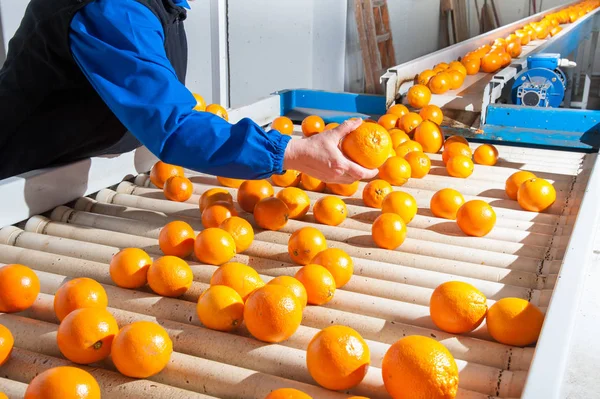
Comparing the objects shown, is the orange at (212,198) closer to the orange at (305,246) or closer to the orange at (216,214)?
the orange at (216,214)

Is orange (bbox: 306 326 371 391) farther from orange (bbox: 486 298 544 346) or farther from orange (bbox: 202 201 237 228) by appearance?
orange (bbox: 202 201 237 228)

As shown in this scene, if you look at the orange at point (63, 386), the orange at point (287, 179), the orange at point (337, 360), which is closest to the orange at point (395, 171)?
the orange at point (287, 179)

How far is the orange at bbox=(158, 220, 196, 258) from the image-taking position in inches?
69.3

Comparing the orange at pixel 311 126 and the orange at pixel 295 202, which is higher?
the orange at pixel 311 126

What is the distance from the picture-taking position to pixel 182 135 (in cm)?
163

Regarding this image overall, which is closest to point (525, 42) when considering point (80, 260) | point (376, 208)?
point (376, 208)

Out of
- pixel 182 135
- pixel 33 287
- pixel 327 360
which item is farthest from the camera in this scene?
pixel 182 135

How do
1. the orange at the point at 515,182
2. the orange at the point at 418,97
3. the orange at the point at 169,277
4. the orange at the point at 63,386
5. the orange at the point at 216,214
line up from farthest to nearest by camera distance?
the orange at the point at 418,97 → the orange at the point at 515,182 → the orange at the point at 216,214 → the orange at the point at 169,277 → the orange at the point at 63,386

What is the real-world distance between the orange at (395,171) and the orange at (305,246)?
25.6 inches

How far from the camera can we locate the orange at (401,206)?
78.8 inches

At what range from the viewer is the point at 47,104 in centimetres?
217

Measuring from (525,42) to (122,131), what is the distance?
15.6ft

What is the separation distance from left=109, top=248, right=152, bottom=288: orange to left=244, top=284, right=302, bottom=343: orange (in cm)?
38

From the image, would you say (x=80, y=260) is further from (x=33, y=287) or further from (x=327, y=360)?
(x=327, y=360)
